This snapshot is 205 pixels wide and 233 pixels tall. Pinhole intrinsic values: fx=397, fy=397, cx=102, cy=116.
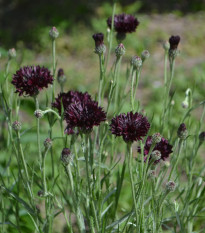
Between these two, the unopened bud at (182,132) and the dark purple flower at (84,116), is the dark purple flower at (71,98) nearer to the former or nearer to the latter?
the dark purple flower at (84,116)

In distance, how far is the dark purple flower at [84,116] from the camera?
910mm

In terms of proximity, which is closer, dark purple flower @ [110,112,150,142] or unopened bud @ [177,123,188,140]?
dark purple flower @ [110,112,150,142]

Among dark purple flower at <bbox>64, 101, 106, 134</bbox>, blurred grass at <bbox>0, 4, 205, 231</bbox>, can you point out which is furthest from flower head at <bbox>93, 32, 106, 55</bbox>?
blurred grass at <bbox>0, 4, 205, 231</bbox>

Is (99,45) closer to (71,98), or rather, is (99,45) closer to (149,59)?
(71,98)

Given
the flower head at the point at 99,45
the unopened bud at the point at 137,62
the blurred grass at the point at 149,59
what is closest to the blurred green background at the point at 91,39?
the blurred grass at the point at 149,59

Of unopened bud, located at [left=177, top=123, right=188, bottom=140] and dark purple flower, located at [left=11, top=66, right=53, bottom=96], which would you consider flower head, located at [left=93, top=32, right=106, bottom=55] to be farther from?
unopened bud, located at [left=177, top=123, right=188, bottom=140]

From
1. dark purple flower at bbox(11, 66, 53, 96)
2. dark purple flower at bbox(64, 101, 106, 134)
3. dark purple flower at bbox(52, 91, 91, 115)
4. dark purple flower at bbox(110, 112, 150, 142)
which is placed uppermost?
dark purple flower at bbox(11, 66, 53, 96)

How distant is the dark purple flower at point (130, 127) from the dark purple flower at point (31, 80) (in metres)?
0.27

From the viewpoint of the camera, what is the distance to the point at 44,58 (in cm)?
409

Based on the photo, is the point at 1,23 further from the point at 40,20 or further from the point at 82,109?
the point at 82,109

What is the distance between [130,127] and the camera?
89cm

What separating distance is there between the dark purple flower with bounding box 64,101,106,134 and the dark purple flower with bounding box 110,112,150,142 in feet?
0.14

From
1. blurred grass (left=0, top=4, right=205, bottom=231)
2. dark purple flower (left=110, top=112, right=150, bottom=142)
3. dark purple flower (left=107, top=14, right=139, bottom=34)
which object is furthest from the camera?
blurred grass (left=0, top=4, right=205, bottom=231)

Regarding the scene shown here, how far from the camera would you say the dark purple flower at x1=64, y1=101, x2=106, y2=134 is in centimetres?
91
